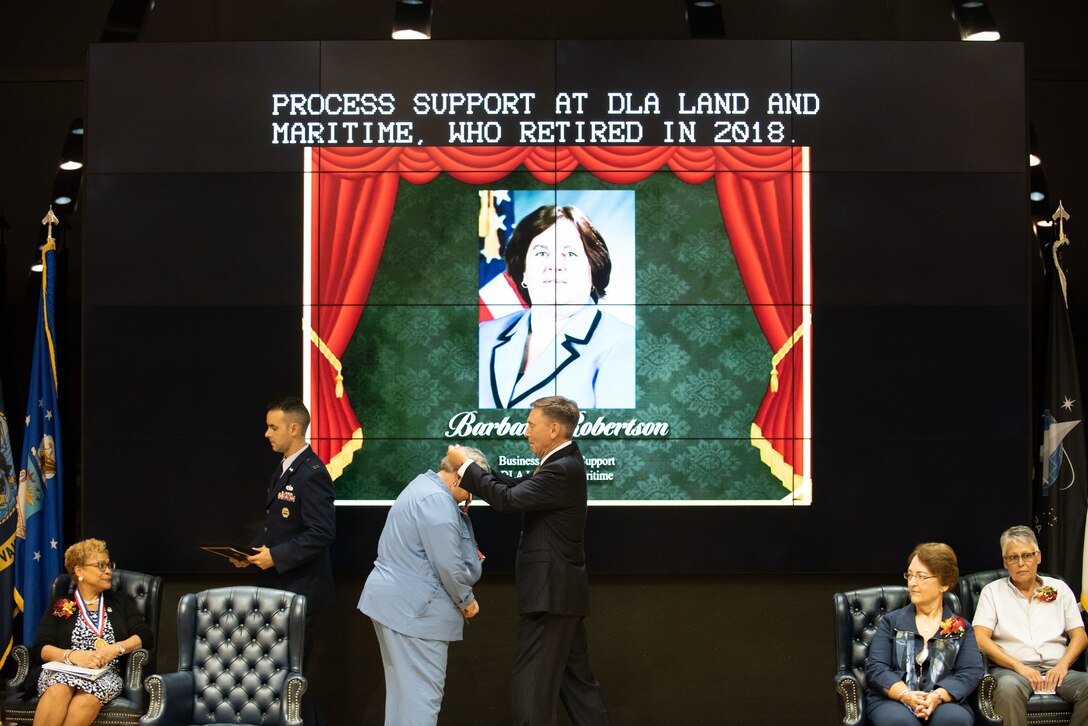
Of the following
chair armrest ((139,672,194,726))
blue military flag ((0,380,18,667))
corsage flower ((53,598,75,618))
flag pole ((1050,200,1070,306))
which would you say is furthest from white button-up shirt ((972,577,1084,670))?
blue military flag ((0,380,18,667))

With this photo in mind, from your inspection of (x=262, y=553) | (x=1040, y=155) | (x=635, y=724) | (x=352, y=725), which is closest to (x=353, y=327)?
(x=262, y=553)

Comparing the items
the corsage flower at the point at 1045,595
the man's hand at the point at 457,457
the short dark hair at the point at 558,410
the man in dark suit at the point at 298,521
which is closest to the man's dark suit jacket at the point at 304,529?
the man in dark suit at the point at 298,521

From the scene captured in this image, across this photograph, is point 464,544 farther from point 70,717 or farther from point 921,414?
point 921,414

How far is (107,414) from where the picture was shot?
6.37 meters

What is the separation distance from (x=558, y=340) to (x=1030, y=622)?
9.09 ft

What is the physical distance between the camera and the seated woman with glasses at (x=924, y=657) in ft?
16.9

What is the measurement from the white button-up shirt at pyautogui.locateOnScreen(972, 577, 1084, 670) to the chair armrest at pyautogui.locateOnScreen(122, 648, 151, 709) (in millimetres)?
4112

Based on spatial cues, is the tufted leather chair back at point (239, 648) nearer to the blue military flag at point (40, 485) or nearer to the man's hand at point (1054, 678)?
the blue military flag at point (40, 485)

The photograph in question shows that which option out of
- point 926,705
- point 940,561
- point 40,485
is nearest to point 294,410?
Answer: point 40,485

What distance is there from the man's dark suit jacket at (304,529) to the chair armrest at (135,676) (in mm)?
730

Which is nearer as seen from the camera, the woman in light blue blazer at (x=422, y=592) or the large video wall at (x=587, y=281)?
the woman in light blue blazer at (x=422, y=592)

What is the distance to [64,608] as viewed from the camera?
5.77 m

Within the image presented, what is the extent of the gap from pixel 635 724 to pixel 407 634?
1.69m

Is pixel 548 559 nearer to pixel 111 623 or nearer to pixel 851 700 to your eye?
pixel 851 700
